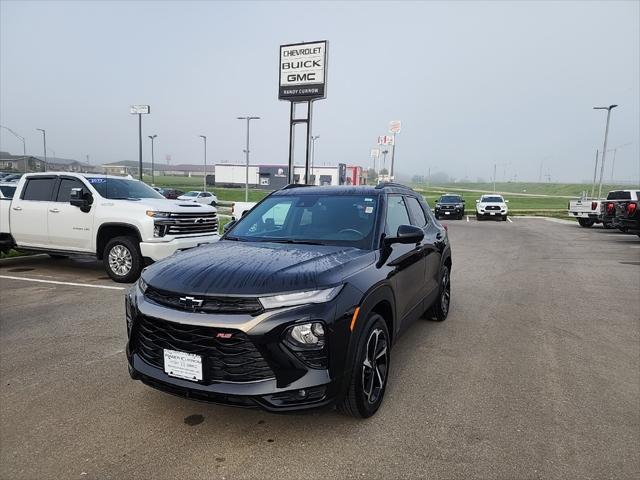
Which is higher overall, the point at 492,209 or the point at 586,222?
the point at 492,209

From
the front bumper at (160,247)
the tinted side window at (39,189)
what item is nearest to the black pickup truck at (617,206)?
the front bumper at (160,247)

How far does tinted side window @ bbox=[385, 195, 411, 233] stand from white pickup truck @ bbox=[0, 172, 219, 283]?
4257 mm

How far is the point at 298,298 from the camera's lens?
9.07 ft

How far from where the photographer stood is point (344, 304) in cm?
290

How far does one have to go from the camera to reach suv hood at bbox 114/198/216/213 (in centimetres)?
776

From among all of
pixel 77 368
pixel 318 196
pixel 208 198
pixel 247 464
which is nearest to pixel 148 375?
pixel 247 464

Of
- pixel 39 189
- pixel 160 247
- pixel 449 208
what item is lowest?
pixel 449 208

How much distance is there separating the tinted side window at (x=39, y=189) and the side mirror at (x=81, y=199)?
863mm

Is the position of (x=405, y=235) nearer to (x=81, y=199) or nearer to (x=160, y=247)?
(x=160, y=247)

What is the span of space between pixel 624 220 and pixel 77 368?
16.8 meters

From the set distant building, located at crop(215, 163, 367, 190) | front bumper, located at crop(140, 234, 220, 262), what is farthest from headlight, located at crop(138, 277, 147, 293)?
distant building, located at crop(215, 163, 367, 190)

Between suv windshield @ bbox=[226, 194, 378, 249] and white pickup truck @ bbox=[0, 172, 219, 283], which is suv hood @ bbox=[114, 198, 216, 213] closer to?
white pickup truck @ bbox=[0, 172, 219, 283]

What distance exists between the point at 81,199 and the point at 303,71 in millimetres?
14592

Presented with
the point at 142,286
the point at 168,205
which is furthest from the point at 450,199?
the point at 142,286
